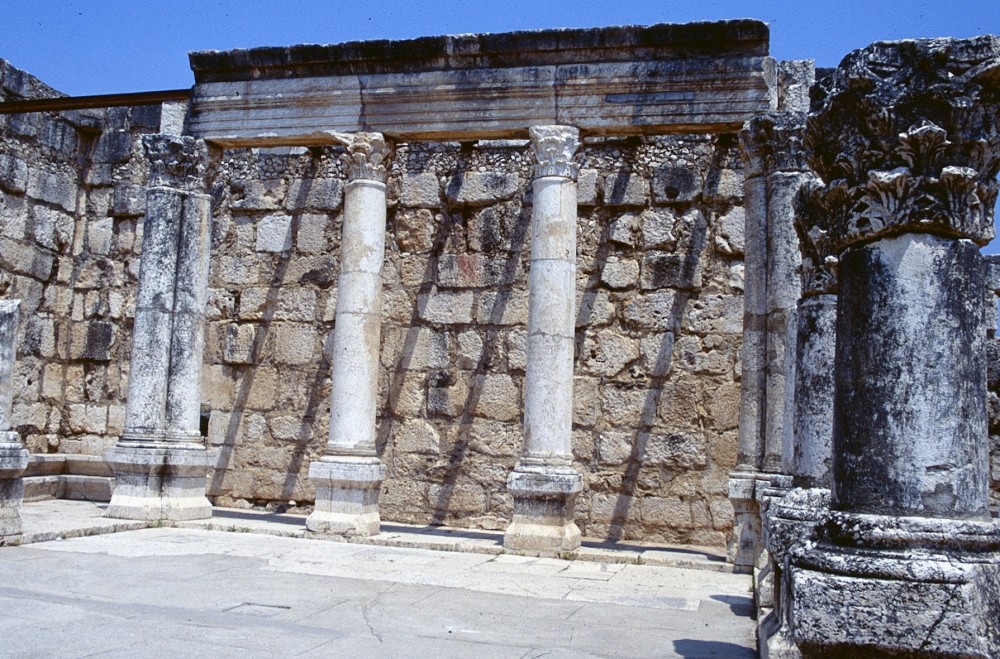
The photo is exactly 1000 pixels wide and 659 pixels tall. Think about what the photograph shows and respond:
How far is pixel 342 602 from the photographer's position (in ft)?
24.1

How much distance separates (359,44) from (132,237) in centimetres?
501

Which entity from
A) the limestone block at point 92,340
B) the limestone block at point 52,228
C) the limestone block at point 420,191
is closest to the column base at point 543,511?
the limestone block at point 420,191

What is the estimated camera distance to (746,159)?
36.1 ft

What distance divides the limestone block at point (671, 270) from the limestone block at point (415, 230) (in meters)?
2.86

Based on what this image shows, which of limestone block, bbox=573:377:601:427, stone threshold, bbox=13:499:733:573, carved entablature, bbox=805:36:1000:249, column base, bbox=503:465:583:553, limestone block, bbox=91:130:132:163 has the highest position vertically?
limestone block, bbox=91:130:132:163

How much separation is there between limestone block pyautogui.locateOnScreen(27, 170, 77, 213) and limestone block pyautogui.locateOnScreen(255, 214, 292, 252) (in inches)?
114

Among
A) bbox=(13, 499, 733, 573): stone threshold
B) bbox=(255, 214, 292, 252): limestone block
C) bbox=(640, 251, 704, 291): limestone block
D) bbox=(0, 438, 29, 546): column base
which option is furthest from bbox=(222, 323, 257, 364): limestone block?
bbox=(640, 251, 704, 291): limestone block

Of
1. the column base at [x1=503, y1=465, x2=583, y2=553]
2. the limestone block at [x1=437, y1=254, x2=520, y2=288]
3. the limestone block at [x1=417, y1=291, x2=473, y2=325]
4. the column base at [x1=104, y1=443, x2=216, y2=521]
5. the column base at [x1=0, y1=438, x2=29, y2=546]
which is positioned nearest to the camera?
the column base at [x1=0, y1=438, x2=29, y2=546]

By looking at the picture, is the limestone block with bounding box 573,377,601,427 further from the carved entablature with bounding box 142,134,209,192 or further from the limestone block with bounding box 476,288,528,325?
the carved entablature with bounding box 142,134,209,192

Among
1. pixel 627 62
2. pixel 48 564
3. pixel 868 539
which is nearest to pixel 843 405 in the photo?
pixel 868 539

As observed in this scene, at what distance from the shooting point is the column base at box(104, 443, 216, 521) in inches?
467

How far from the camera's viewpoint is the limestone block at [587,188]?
42.6ft

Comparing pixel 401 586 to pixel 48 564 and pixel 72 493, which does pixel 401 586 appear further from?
pixel 72 493

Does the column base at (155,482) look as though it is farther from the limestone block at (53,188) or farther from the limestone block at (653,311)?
the limestone block at (653,311)
